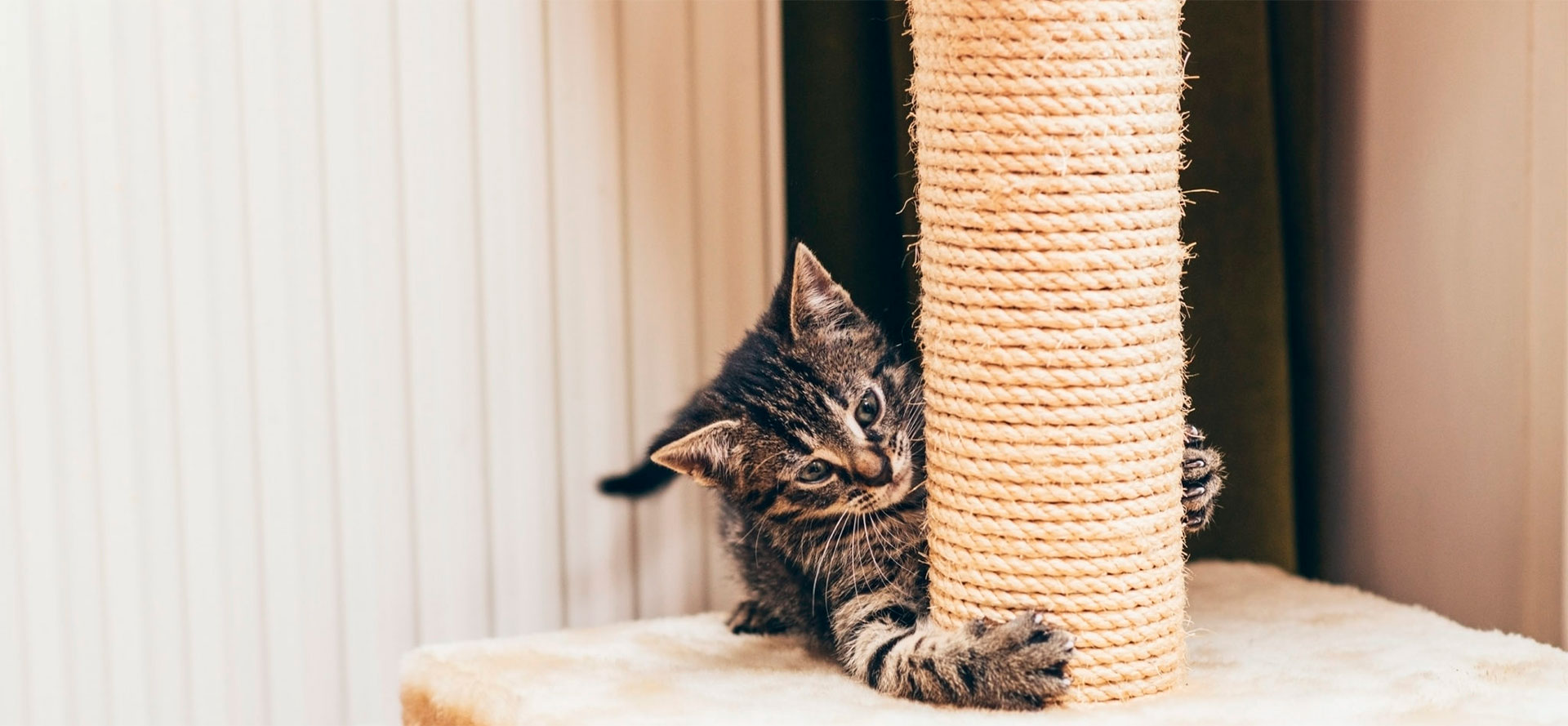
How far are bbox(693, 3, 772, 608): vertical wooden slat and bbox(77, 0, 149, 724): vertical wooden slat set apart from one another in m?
0.62

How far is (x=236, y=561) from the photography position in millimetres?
1412

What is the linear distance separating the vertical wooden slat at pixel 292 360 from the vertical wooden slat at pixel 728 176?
1.43ft

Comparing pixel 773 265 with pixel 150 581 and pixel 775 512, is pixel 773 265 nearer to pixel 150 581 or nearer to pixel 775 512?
pixel 775 512

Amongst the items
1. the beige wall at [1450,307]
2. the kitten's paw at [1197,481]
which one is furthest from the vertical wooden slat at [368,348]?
the beige wall at [1450,307]

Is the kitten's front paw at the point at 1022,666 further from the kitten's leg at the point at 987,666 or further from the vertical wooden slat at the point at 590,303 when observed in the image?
the vertical wooden slat at the point at 590,303

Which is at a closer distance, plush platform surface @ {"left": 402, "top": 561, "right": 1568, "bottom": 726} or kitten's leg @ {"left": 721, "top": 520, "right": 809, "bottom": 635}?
plush platform surface @ {"left": 402, "top": 561, "right": 1568, "bottom": 726}

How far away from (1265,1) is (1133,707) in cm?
91

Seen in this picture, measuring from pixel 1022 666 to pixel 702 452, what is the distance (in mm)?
320

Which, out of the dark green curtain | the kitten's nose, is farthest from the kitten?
the dark green curtain

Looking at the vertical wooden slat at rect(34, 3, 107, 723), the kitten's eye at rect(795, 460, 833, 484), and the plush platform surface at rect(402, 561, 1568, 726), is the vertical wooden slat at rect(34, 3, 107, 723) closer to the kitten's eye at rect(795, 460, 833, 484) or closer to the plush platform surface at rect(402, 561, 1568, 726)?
the plush platform surface at rect(402, 561, 1568, 726)

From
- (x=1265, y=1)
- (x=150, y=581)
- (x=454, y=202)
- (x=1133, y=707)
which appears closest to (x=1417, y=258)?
(x=1265, y=1)

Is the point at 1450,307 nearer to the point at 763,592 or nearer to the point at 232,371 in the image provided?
the point at 763,592

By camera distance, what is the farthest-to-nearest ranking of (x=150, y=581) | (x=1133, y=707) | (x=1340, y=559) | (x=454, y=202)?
1. (x=1340, y=559)
2. (x=454, y=202)
3. (x=150, y=581)
4. (x=1133, y=707)

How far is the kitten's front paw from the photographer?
0.99 metres
